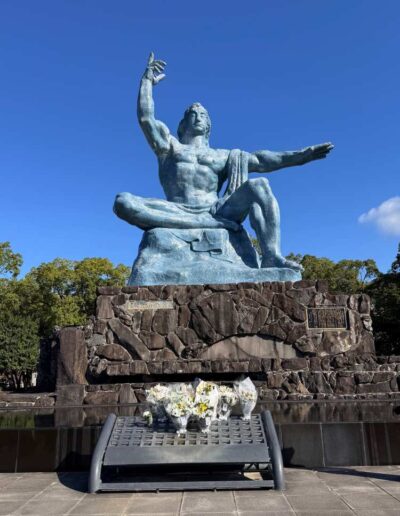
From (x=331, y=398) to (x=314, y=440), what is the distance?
11.5 feet

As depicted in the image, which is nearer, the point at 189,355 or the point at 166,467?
the point at 166,467

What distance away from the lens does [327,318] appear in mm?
8305

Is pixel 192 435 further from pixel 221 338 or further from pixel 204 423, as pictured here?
pixel 221 338

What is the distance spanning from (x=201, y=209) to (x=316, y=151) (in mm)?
2492

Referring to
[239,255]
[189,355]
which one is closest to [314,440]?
[189,355]

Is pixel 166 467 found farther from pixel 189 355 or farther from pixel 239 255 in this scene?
pixel 239 255

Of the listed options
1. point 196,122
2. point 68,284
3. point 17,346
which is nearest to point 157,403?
point 196,122

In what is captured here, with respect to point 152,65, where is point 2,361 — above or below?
below

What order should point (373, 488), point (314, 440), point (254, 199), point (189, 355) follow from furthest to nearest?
1. point (254, 199)
2. point (189, 355)
3. point (314, 440)
4. point (373, 488)

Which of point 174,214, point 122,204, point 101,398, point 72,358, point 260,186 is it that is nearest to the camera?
point 101,398

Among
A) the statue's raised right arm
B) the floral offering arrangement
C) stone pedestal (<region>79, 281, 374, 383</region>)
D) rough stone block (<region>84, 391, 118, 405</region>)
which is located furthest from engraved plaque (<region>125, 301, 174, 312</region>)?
the floral offering arrangement

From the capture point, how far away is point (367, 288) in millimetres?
24031

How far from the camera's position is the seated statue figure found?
8.91 meters

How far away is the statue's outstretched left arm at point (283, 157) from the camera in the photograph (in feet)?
31.6
